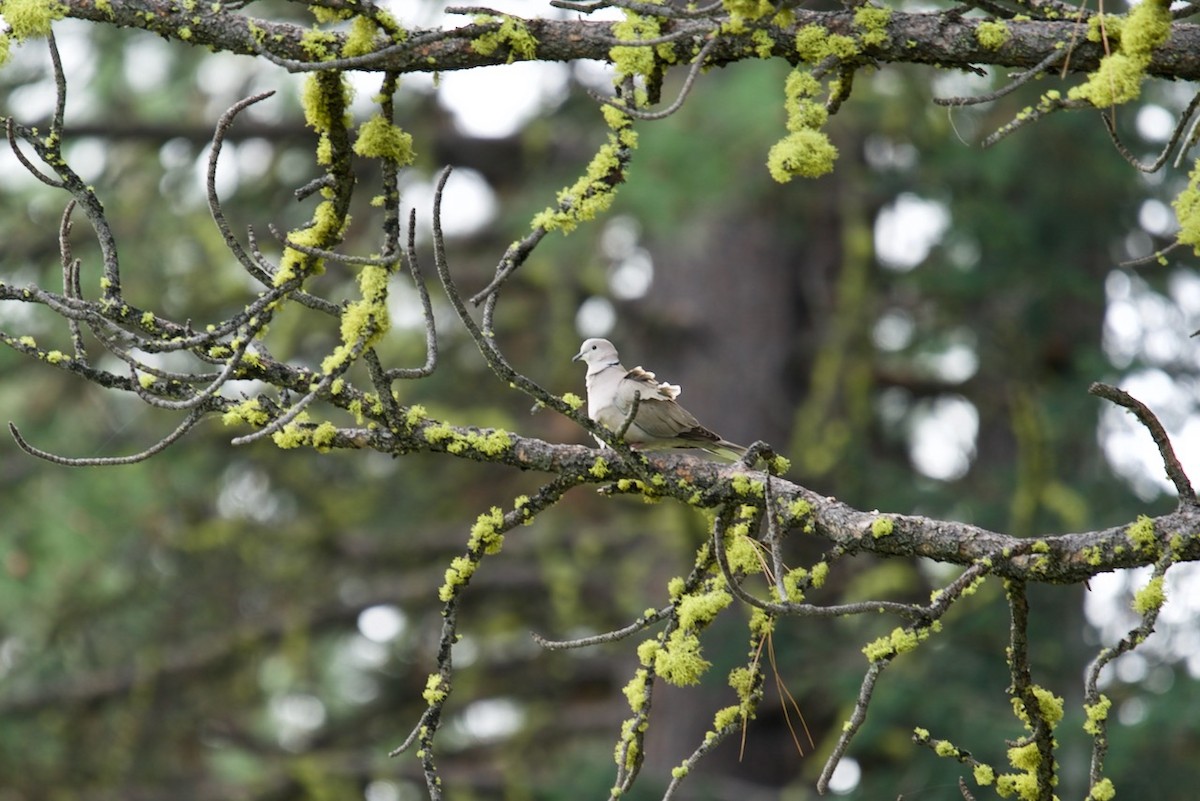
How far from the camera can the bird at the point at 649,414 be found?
159 inches

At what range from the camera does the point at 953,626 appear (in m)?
8.77

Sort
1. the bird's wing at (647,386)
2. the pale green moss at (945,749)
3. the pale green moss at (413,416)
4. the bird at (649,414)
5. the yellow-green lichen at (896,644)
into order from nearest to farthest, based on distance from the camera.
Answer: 1. the yellow-green lichen at (896,644)
2. the pale green moss at (945,749)
3. the pale green moss at (413,416)
4. the bird's wing at (647,386)
5. the bird at (649,414)

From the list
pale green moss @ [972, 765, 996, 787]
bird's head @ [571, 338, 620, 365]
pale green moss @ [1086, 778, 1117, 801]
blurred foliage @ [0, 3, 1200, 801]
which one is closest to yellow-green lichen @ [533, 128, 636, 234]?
pale green moss @ [972, 765, 996, 787]

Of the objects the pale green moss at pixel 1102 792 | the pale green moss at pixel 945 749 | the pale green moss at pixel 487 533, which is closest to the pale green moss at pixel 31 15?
the pale green moss at pixel 487 533

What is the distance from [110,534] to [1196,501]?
8.04m

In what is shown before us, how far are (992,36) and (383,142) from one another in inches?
48.7

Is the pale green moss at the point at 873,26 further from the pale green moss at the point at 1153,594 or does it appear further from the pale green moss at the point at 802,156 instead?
the pale green moss at the point at 1153,594

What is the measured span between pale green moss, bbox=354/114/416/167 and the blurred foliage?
16.7 feet

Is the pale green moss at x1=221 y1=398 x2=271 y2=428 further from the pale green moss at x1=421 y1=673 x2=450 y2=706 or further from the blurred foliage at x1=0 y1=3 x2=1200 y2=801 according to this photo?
the blurred foliage at x1=0 y1=3 x2=1200 y2=801

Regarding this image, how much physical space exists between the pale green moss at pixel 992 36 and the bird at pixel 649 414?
4.23ft

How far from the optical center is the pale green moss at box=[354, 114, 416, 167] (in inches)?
111

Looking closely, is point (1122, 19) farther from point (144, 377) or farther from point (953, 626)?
point (953, 626)

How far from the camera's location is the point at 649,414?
4.06 metres

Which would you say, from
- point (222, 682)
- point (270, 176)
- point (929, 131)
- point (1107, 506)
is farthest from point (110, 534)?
point (1107, 506)
